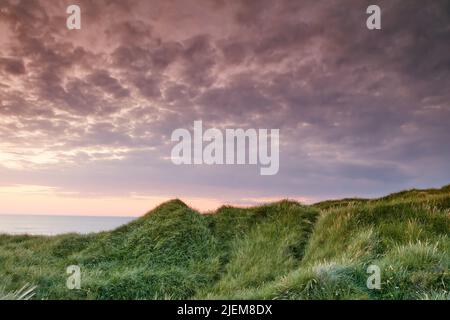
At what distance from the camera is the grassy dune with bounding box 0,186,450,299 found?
832 centimetres

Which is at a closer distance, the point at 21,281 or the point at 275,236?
the point at 21,281

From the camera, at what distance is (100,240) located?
1639 cm

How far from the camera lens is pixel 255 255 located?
1300 cm

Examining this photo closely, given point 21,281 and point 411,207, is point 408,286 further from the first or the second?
point 21,281

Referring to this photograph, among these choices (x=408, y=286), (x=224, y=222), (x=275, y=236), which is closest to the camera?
(x=408, y=286)

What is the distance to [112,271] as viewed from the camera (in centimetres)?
1276

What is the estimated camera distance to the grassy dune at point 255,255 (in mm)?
8320

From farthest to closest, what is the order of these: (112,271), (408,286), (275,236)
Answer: (275,236), (112,271), (408,286)

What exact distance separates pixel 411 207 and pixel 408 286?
215 inches

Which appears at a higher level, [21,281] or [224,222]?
[224,222]
